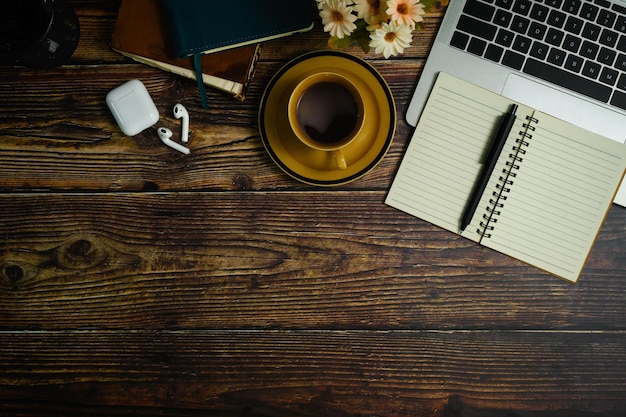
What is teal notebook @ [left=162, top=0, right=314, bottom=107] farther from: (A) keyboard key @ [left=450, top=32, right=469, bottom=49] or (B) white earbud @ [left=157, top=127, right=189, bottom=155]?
(A) keyboard key @ [left=450, top=32, right=469, bottom=49]

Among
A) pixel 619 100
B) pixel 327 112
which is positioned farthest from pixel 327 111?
pixel 619 100

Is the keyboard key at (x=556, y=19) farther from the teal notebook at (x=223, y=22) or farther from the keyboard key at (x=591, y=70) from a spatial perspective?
the teal notebook at (x=223, y=22)

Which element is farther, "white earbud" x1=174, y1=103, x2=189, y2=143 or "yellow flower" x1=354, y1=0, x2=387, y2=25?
"white earbud" x1=174, y1=103, x2=189, y2=143

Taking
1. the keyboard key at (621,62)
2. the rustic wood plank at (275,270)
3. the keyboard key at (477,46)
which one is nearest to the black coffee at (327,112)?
the rustic wood plank at (275,270)

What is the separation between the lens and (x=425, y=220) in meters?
0.86

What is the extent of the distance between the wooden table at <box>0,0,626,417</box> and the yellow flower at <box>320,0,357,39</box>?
12cm

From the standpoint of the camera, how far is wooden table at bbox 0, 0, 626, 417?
0.87m

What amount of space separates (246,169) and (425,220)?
0.31 metres

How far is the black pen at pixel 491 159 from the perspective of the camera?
0.83 m

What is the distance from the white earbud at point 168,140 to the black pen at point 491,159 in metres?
0.47

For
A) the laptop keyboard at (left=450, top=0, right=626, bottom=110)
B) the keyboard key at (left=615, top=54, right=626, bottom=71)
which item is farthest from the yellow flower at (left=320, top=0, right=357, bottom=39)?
the keyboard key at (left=615, top=54, right=626, bottom=71)

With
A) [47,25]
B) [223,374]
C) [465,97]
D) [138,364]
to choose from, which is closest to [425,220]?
[465,97]

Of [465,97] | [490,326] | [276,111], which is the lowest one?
[490,326]

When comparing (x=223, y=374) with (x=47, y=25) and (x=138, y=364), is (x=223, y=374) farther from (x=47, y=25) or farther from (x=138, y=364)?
(x=47, y=25)
